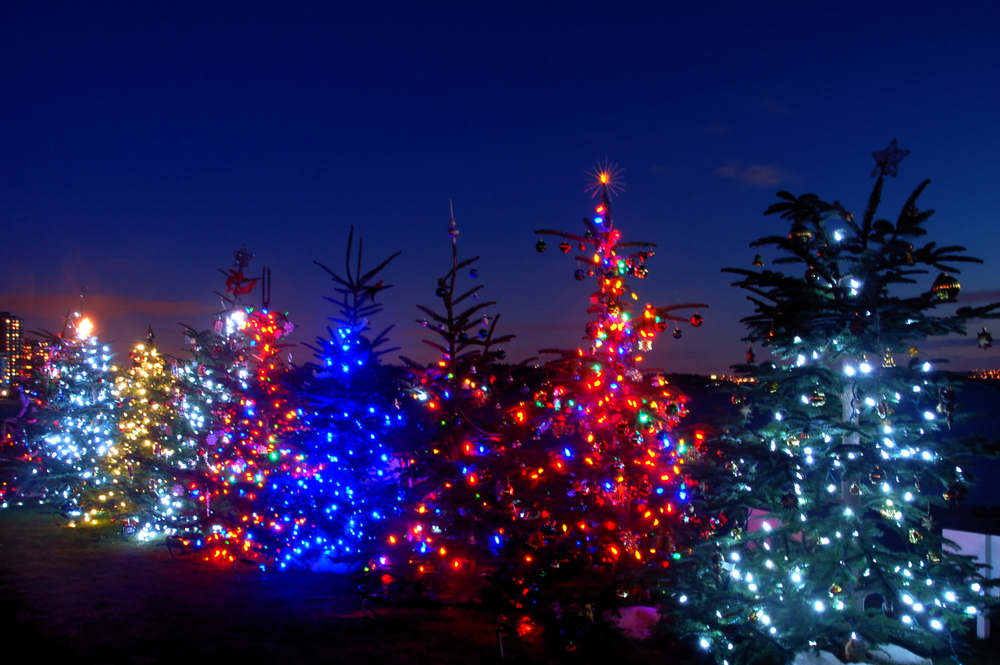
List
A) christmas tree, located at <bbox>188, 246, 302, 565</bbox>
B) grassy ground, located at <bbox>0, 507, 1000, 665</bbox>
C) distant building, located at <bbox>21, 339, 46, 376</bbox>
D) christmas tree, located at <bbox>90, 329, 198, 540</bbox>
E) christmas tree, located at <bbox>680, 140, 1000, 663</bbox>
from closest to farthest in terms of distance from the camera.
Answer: christmas tree, located at <bbox>680, 140, 1000, 663</bbox>
grassy ground, located at <bbox>0, 507, 1000, 665</bbox>
christmas tree, located at <bbox>188, 246, 302, 565</bbox>
christmas tree, located at <bbox>90, 329, 198, 540</bbox>
distant building, located at <bbox>21, 339, 46, 376</bbox>

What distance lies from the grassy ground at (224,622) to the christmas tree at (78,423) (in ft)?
6.69

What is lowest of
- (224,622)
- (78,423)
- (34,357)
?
(224,622)

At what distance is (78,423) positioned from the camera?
1090 centimetres

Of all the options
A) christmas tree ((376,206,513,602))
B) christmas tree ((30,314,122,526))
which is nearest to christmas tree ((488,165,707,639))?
christmas tree ((376,206,513,602))

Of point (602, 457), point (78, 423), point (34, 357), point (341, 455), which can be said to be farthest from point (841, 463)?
point (34, 357)

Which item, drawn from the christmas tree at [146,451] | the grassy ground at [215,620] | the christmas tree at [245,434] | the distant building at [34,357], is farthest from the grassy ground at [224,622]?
the distant building at [34,357]

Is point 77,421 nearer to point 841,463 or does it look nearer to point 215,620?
point 215,620

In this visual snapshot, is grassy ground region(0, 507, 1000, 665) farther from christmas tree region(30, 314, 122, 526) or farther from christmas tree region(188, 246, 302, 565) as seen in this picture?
christmas tree region(30, 314, 122, 526)

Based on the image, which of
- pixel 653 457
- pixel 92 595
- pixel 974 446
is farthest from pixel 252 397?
pixel 974 446

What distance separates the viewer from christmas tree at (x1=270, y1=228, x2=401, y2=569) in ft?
24.1

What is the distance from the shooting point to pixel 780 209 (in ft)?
16.4

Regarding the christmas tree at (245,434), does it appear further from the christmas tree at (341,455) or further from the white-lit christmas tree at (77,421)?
the white-lit christmas tree at (77,421)

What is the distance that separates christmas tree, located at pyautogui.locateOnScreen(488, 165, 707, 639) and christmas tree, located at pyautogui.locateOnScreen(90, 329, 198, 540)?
5020mm

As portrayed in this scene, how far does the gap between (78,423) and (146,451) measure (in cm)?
208
